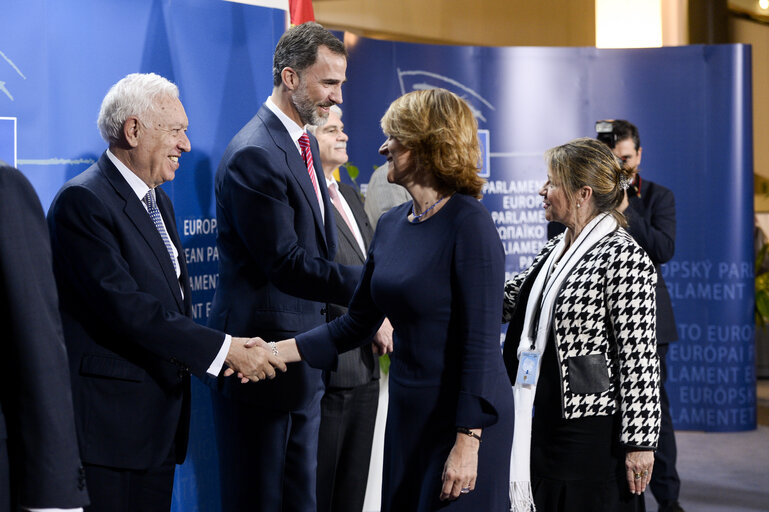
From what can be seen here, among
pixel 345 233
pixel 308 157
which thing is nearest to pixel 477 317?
pixel 308 157

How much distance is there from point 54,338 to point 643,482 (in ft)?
5.83

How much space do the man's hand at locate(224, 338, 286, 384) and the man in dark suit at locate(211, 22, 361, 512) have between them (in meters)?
0.18

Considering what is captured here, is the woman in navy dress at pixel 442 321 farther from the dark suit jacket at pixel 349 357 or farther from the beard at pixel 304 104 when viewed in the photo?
the dark suit jacket at pixel 349 357

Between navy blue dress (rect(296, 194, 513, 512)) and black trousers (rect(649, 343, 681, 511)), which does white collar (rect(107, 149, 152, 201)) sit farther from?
black trousers (rect(649, 343, 681, 511))

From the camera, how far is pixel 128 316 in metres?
2.40

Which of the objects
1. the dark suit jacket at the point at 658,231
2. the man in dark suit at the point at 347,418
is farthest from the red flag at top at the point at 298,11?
the dark suit jacket at the point at 658,231

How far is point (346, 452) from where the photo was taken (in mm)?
3516

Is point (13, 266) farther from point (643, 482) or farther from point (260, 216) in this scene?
point (643, 482)

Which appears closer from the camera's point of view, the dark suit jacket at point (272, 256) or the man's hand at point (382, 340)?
the dark suit jacket at point (272, 256)

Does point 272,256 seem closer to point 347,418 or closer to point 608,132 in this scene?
point 347,418

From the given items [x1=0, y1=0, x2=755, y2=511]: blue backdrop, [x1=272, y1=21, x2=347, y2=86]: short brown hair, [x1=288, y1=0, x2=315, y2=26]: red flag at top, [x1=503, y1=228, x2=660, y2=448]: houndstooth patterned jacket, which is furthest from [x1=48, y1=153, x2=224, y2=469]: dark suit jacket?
[x1=0, y1=0, x2=755, y2=511]: blue backdrop

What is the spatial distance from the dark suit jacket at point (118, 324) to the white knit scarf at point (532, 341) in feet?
3.15

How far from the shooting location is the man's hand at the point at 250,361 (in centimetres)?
267

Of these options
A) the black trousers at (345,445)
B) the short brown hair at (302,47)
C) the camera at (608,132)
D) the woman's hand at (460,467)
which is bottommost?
the black trousers at (345,445)
